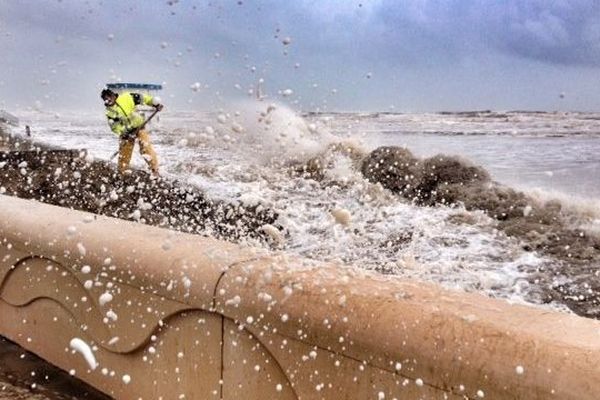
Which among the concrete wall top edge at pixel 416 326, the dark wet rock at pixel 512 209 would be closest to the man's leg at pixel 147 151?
the dark wet rock at pixel 512 209

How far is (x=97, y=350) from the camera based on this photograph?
2.71 meters

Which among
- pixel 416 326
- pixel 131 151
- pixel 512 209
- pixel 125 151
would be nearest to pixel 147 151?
pixel 131 151

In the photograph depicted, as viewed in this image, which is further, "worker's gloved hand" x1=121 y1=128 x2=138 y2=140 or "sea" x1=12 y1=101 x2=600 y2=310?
"worker's gloved hand" x1=121 y1=128 x2=138 y2=140

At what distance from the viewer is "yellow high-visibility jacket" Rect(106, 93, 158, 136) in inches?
420

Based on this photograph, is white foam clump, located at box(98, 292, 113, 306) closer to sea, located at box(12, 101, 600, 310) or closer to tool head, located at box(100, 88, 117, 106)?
sea, located at box(12, 101, 600, 310)

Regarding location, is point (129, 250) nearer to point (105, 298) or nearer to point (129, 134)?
point (105, 298)

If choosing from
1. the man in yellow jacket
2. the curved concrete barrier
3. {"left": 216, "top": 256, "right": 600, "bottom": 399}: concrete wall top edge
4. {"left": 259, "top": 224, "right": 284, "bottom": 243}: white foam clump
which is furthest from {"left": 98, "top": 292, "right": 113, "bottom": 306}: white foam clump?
the man in yellow jacket

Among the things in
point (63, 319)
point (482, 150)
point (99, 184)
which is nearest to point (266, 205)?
point (99, 184)

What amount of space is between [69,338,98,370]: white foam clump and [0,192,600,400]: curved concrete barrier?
14mm

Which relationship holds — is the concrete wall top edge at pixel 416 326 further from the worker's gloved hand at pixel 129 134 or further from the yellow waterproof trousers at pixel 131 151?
the worker's gloved hand at pixel 129 134

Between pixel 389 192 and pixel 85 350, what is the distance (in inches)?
364

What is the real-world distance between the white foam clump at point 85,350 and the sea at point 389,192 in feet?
4.50

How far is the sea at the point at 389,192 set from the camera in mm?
6156

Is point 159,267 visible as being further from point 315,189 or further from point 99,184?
point 315,189
